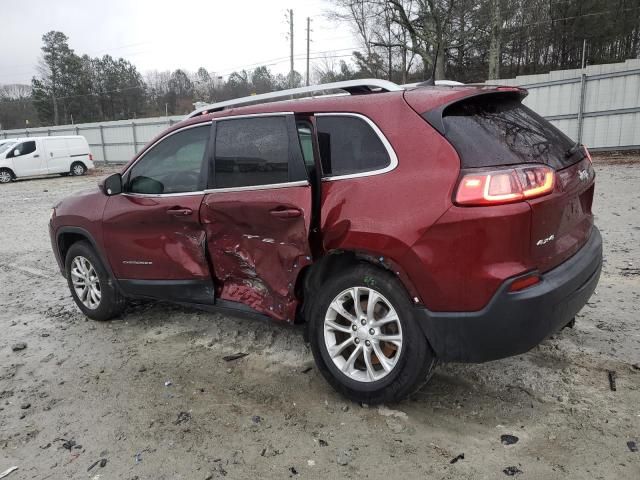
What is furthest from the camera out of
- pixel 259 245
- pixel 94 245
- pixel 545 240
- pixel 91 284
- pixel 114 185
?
pixel 91 284

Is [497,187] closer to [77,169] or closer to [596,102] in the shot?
[596,102]

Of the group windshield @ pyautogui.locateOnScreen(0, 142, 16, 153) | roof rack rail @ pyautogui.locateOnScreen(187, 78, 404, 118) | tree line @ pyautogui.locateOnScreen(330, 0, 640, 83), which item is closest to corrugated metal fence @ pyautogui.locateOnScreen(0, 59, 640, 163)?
tree line @ pyautogui.locateOnScreen(330, 0, 640, 83)

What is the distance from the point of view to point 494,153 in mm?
2531

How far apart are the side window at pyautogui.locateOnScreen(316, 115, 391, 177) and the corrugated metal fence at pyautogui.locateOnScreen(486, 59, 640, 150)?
47.8 ft

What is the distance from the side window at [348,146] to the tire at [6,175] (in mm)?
22252

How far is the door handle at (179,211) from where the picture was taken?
3.64 metres

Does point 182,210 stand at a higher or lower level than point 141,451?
higher

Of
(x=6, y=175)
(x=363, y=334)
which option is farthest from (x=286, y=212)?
(x=6, y=175)

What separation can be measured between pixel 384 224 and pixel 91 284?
10.4ft

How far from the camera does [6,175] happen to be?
69.1 ft

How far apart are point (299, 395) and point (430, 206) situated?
1.51 m

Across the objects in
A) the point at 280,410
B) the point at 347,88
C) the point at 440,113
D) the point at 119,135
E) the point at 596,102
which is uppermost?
the point at 596,102

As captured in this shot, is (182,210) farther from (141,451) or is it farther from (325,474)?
(325,474)

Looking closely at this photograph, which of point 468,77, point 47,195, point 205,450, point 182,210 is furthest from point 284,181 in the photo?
point 468,77
